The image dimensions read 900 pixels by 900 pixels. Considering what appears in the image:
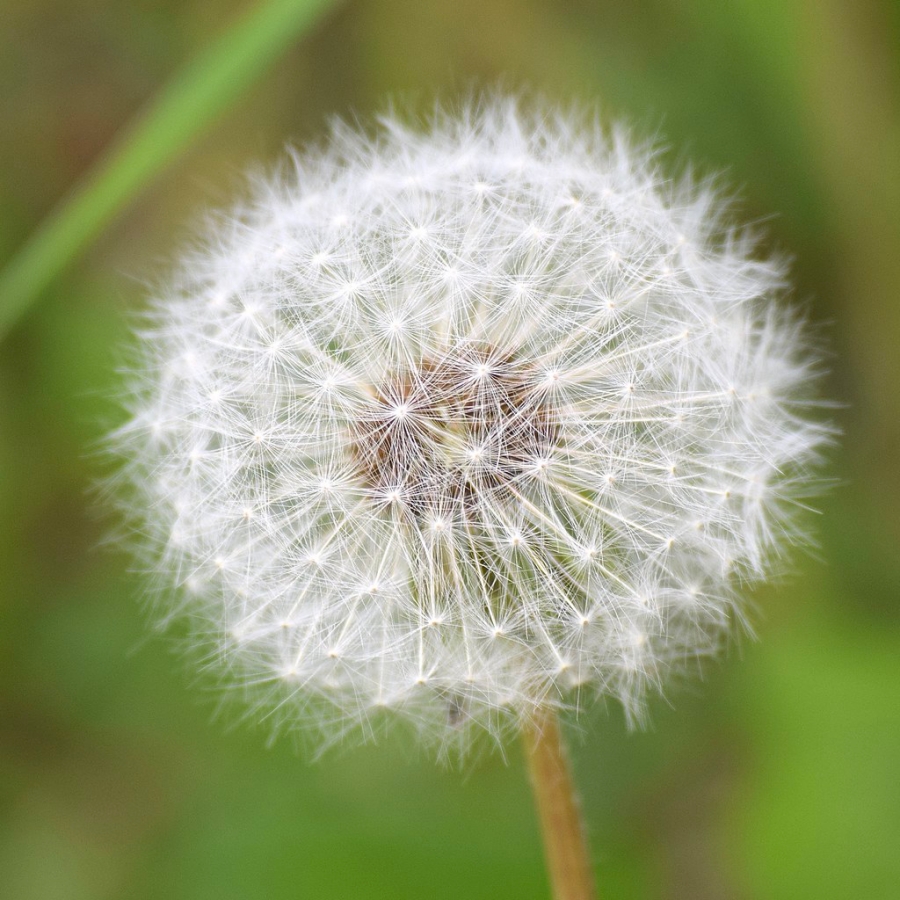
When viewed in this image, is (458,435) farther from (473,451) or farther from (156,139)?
(156,139)

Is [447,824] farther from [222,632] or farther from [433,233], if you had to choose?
[433,233]

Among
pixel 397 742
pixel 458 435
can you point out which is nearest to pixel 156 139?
pixel 458 435

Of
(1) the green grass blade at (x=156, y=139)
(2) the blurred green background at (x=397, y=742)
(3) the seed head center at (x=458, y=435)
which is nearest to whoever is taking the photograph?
(3) the seed head center at (x=458, y=435)

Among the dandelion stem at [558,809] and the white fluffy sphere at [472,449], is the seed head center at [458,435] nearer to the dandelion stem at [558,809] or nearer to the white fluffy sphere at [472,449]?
the white fluffy sphere at [472,449]

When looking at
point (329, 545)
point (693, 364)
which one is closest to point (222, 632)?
point (329, 545)

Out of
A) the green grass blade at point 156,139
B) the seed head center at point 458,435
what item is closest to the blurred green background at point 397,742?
the green grass blade at point 156,139
